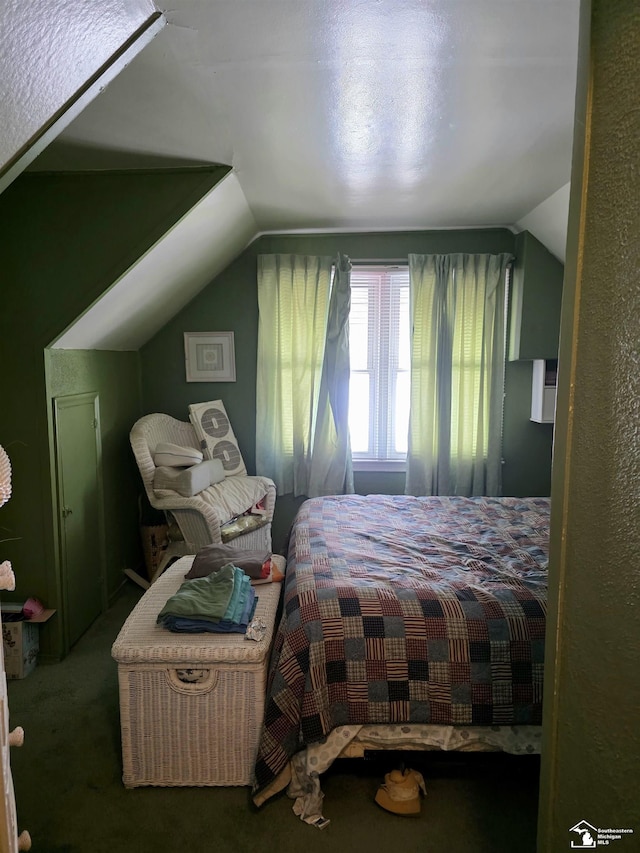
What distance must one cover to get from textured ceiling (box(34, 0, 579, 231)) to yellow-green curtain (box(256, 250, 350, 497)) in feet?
3.02

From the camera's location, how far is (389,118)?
6.69 ft

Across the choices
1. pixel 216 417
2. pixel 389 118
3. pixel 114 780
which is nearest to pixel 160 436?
pixel 216 417

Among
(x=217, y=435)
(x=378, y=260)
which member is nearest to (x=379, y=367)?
(x=378, y=260)

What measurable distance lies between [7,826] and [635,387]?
1286 mm

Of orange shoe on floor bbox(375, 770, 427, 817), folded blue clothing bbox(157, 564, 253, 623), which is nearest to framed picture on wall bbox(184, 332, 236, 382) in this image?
folded blue clothing bbox(157, 564, 253, 623)

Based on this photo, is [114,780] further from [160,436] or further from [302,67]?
[302,67]

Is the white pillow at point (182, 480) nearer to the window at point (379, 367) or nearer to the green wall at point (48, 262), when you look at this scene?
the green wall at point (48, 262)

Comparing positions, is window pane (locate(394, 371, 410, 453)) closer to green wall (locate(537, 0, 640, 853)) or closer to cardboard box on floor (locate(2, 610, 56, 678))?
cardboard box on floor (locate(2, 610, 56, 678))

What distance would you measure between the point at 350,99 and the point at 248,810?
2.47m

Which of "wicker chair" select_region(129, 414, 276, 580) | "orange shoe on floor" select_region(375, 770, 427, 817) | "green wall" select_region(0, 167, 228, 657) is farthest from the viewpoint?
"wicker chair" select_region(129, 414, 276, 580)

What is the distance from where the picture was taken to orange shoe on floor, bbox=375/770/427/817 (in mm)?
1781

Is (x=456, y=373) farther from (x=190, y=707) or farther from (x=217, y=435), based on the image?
(x=190, y=707)

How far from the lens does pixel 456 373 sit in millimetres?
3941
